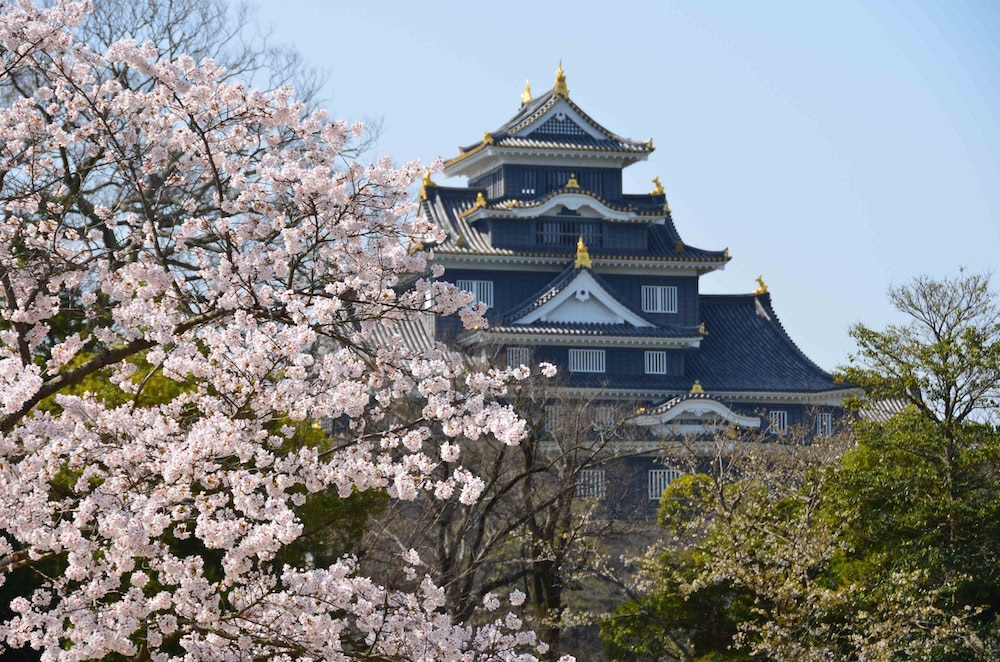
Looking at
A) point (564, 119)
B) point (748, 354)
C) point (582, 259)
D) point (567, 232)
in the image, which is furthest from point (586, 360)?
point (564, 119)

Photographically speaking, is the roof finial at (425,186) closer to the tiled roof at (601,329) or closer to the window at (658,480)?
the tiled roof at (601,329)

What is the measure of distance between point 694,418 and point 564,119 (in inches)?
427

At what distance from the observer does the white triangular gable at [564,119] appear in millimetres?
42375

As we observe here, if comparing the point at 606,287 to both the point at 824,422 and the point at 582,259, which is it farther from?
the point at 824,422

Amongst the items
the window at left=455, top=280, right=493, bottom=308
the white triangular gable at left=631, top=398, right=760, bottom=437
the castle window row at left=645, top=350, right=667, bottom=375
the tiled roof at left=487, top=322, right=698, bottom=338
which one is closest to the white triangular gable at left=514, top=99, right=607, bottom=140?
the window at left=455, top=280, right=493, bottom=308

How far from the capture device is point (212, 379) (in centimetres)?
844

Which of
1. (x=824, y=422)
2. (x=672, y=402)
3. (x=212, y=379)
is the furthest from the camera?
(x=824, y=422)

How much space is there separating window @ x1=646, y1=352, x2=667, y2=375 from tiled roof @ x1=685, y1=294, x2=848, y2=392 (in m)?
0.87

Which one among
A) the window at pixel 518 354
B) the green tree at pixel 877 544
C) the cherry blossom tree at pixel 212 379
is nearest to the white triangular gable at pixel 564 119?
the window at pixel 518 354

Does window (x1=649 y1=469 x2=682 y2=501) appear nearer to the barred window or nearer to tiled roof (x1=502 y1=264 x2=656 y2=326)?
tiled roof (x1=502 y1=264 x2=656 y2=326)

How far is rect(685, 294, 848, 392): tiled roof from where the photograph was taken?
1592 inches

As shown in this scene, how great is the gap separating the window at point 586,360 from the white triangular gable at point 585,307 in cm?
89

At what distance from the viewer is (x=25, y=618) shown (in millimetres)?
8281

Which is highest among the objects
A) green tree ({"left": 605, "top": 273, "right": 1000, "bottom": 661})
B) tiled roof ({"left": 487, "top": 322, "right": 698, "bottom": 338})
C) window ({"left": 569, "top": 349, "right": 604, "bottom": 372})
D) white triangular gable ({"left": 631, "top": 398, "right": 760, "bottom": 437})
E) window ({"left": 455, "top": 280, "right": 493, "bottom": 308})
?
window ({"left": 455, "top": 280, "right": 493, "bottom": 308})
